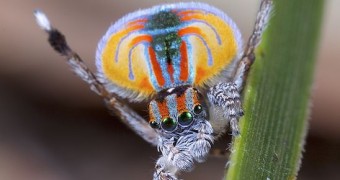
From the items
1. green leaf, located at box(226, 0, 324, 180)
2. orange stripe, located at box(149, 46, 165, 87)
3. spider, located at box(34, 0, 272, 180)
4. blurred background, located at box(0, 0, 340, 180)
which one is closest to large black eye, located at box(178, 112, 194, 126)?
spider, located at box(34, 0, 272, 180)

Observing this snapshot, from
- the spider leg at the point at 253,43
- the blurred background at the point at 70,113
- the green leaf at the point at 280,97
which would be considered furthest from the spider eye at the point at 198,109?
the blurred background at the point at 70,113

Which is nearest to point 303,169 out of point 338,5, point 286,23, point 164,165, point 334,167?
point 334,167

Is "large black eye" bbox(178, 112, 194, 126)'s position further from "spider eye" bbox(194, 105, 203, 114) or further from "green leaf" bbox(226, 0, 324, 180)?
"green leaf" bbox(226, 0, 324, 180)

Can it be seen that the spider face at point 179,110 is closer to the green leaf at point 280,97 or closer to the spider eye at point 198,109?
the spider eye at point 198,109

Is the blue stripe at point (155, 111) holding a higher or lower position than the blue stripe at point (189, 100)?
lower

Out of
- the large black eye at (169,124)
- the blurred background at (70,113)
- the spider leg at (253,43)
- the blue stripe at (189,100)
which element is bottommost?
the large black eye at (169,124)

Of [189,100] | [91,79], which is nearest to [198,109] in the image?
[189,100]

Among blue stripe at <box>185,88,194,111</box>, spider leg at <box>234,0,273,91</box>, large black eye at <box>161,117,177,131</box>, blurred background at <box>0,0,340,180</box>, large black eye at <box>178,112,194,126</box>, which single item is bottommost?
large black eye at <box>161,117,177,131</box>
